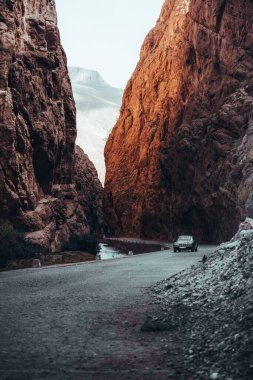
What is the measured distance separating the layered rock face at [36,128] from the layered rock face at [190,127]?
16.1m

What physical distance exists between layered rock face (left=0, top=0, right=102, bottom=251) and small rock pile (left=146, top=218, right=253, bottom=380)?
1042 inches

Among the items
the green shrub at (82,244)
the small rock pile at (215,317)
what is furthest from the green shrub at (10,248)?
the small rock pile at (215,317)

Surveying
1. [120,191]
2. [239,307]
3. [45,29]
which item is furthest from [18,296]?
[120,191]

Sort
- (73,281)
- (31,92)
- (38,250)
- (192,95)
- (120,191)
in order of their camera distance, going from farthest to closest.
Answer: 1. (120,191)
2. (192,95)
3. (31,92)
4. (38,250)
5. (73,281)

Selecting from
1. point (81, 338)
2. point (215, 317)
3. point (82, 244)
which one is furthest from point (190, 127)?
point (81, 338)

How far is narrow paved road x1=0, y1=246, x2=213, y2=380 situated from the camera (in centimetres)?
633

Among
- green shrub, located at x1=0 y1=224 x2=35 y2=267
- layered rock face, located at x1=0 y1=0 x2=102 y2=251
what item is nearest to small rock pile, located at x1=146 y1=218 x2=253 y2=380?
green shrub, located at x1=0 y1=224 x2=35 y2=267

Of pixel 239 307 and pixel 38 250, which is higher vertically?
pixel 239 307

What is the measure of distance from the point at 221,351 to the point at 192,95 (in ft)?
195

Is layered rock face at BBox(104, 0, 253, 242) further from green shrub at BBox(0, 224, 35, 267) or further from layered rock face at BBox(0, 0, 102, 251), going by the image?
green shrub at BBox(0, 224, 35, 267)

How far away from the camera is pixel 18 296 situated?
13.6 m

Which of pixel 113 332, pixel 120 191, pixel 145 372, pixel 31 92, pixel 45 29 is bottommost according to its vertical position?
pixel 120 191

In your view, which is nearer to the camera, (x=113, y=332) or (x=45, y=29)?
(x=113, y=332)

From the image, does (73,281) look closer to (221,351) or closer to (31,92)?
(221,351)
